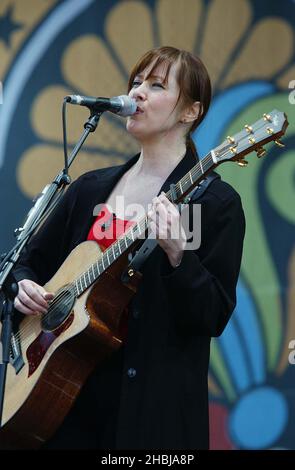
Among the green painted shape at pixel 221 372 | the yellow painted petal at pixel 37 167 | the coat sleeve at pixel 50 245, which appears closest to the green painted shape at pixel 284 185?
the green painted shape at pixel 221 372

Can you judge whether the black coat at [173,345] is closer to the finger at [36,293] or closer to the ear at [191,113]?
the ear at [191,113]

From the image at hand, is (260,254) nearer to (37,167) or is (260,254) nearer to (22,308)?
(37,167)

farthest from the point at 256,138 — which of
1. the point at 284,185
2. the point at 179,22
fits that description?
the point at 179,22

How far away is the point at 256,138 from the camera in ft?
6.81

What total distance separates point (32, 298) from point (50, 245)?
0.83 feet

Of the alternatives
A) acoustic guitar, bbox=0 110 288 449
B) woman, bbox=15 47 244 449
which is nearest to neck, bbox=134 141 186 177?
woman, bbox=15 47 244 449

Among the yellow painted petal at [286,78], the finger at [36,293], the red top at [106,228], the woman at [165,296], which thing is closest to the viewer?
the woman at [165,296]

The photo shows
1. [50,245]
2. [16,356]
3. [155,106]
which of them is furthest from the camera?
[50,245]

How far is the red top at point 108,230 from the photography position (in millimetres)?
2336

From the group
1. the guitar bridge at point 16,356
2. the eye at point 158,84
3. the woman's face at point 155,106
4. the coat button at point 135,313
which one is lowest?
the guitar bridge at point 16,356

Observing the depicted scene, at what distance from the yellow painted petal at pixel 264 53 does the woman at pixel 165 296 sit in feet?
3.26

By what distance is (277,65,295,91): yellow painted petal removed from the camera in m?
3.40
